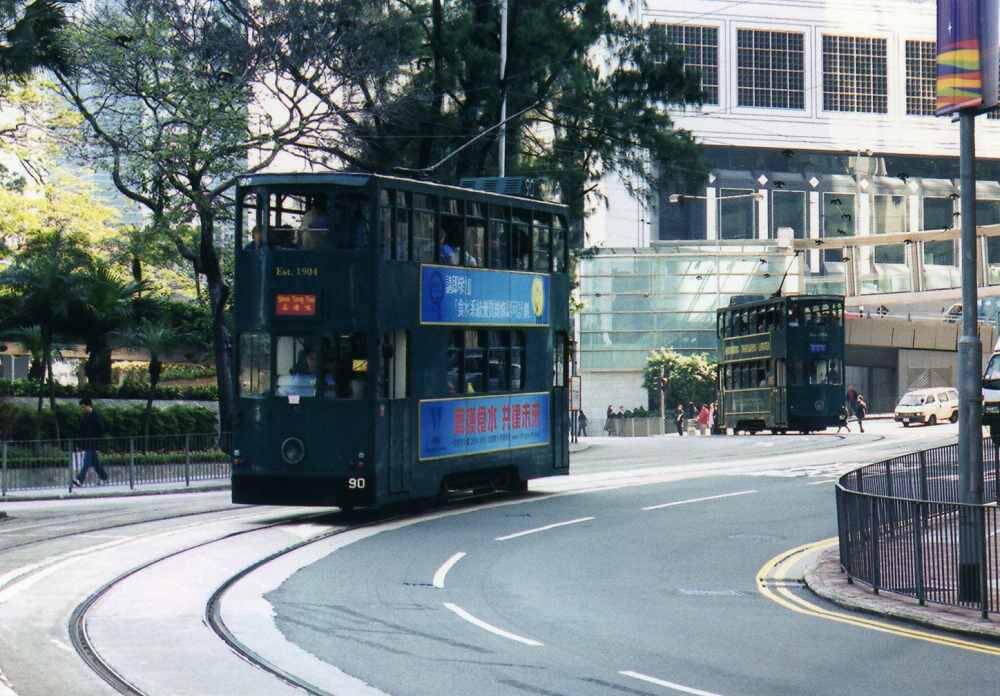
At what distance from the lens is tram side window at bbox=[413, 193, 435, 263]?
23766mm

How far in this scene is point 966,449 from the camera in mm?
16094

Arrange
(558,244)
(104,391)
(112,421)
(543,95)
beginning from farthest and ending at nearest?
(543,95) < (104,391) < (112,421) < (558,244)

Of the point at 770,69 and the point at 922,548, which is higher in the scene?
the point at 770,69

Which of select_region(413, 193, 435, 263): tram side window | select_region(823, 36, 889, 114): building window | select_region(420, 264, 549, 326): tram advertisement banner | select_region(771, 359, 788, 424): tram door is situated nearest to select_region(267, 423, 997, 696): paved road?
select_region(420, 264, 549, 326): tram advertisement banner

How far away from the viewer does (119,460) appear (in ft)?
110

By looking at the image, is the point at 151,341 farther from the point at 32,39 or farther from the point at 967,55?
the point at 967,55

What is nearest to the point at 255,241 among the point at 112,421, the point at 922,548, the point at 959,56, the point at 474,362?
the point at 474,362

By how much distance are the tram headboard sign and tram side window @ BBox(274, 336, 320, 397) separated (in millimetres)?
432

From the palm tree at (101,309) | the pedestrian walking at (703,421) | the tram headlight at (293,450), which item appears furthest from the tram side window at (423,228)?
the pedestrian walking at (703,421)

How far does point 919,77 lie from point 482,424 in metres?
67.7

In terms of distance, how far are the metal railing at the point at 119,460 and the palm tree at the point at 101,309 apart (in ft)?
18.6

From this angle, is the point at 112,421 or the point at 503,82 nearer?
the point at 112,421

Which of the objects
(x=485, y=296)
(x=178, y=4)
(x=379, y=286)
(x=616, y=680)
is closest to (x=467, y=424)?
(x=485, y=296)

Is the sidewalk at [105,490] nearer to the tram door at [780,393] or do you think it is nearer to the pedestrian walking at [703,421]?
the tram door at [780,393]
